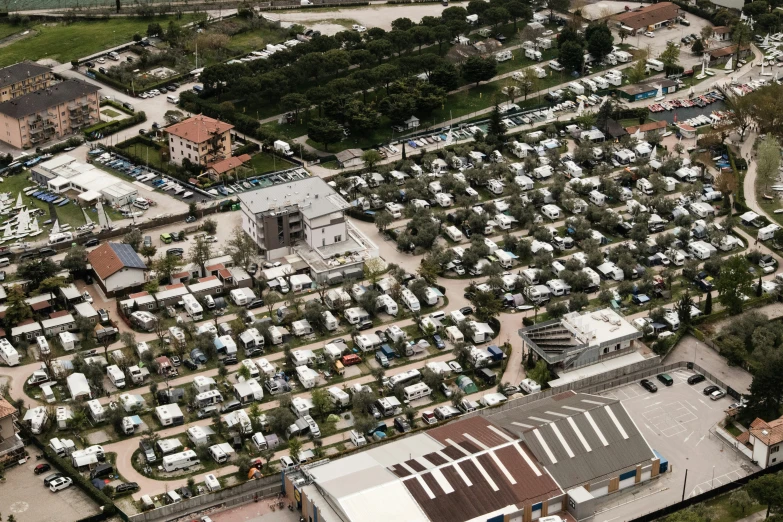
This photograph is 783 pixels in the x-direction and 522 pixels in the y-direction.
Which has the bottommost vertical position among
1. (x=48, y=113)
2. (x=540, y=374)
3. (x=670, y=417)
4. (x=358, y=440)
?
(x=358, y=440)

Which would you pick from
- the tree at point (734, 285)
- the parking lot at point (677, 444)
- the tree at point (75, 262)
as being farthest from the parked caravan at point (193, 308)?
the tree at point (734, 285)

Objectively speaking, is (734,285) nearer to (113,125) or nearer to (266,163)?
(266,163)

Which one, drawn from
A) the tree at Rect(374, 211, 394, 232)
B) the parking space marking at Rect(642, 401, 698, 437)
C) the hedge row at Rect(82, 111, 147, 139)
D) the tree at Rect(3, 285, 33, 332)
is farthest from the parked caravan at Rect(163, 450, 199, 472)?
the hedge row at Rect(82, 111, 147, 139)

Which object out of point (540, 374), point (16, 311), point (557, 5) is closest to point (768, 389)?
point (540, 374)

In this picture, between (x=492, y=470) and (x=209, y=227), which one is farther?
(x=209, y=227)

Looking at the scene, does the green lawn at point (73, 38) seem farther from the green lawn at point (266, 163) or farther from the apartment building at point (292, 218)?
the apartment building at point (292, 218)

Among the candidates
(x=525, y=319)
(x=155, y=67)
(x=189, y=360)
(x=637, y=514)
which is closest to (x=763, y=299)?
(x=525, y=319)

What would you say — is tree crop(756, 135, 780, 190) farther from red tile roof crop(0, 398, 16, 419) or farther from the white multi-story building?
red tile roof crop(0, 398, 16, 419)
